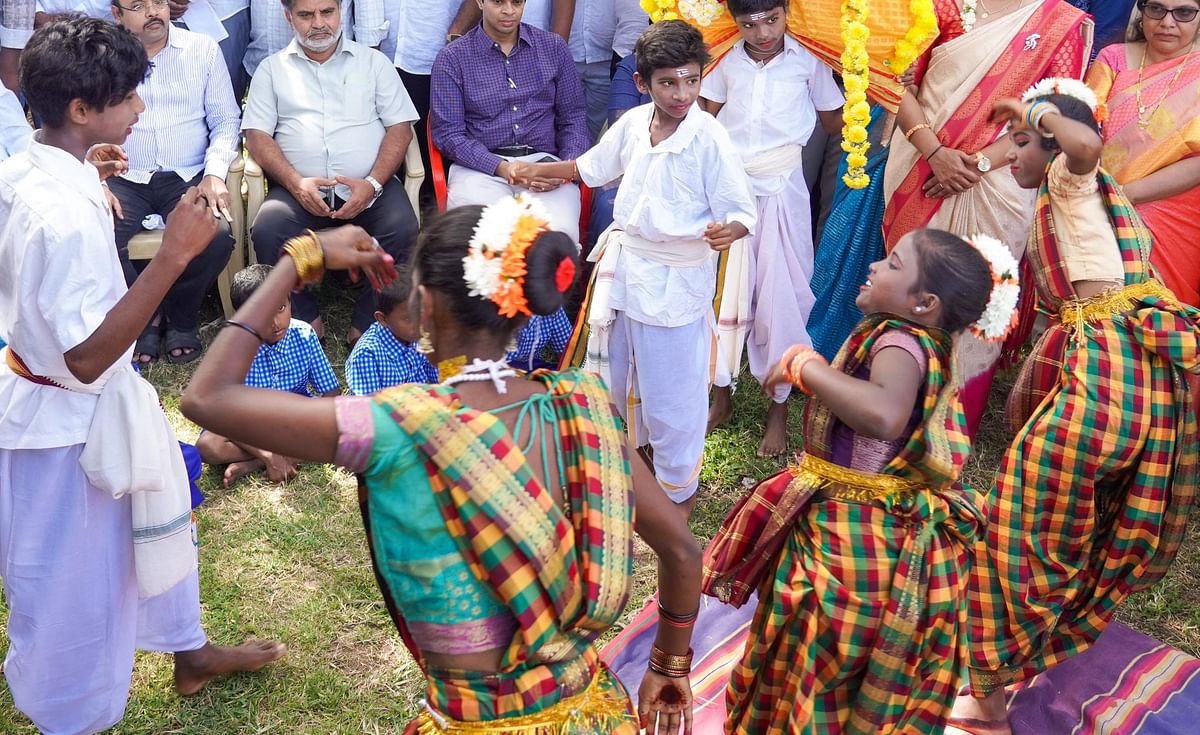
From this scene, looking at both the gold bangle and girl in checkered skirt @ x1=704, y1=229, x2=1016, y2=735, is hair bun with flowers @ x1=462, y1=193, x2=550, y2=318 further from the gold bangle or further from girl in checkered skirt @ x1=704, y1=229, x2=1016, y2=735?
the gold bangle

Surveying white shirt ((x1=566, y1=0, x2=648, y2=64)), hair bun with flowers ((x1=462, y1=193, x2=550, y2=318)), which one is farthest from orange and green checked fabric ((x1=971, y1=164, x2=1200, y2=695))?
white shirt ((x1=566, y1=0, x2=648, y2=64))

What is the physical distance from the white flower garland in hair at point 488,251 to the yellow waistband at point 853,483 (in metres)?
1.25

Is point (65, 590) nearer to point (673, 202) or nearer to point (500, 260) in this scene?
point (500, 260)

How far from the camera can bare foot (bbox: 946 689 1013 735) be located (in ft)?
11.8

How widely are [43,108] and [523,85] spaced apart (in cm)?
332

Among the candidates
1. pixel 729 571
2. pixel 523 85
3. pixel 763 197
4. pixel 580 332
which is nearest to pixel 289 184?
pixel 523 85

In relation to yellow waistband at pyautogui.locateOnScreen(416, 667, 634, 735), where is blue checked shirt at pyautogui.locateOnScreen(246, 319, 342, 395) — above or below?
below

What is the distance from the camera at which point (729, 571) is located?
316 cm

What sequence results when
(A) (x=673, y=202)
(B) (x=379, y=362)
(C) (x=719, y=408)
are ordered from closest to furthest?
(A) (x=673, y=202) → (B) (x=379, y=362) → (C) (x=719, y=408)

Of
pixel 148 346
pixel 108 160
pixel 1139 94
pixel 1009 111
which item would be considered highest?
pixel 1009 111

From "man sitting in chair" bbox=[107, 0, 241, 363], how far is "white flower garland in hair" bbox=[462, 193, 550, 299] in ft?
12.8

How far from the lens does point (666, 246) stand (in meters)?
4.24

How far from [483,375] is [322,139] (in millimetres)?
4183

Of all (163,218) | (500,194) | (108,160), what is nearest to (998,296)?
(108,160)
